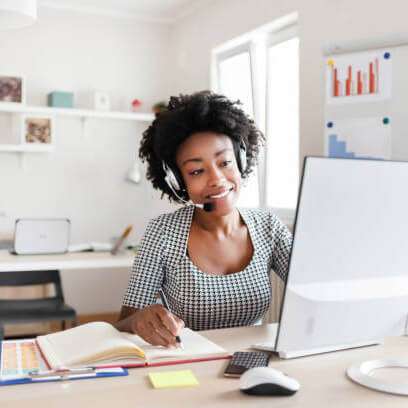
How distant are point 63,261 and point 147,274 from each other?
1.70 m

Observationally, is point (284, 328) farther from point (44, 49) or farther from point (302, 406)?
point (44, 49)

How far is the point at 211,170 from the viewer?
1.66 meters

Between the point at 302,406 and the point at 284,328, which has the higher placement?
the point at 284,328

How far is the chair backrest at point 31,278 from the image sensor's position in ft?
11.3

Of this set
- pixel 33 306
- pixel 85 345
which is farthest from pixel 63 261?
pixel 85 345

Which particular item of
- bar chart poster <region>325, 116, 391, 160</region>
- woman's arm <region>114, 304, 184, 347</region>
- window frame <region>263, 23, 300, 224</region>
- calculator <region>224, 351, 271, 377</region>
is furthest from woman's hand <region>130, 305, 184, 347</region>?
window frame <region>263, 23, 300, 224</region>

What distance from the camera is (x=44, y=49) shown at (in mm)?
4445

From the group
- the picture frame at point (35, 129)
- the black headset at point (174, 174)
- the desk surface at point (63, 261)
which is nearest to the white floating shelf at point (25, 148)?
the picture frame at point (35, 129)

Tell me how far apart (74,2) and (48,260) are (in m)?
2.02

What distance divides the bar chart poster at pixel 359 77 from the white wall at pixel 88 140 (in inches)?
86.3

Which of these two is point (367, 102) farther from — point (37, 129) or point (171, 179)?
point (37, 129)

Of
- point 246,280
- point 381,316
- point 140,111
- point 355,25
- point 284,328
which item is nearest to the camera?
point 284,328

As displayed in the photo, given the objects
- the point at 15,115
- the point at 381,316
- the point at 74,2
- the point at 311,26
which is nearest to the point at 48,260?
the point at 15,115

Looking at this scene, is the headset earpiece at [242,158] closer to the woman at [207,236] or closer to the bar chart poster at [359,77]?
the woman at [207,236]
